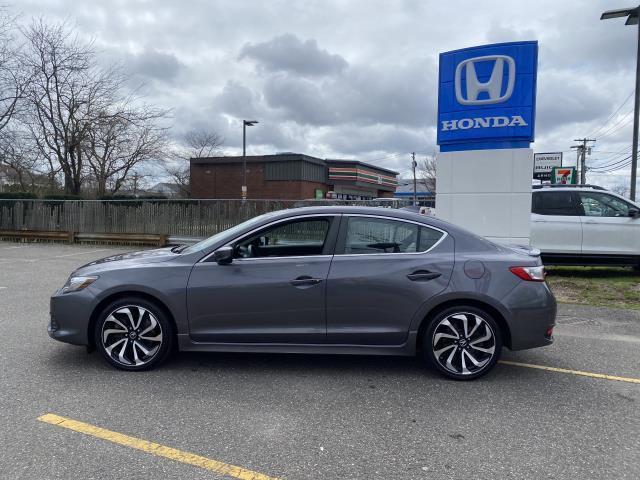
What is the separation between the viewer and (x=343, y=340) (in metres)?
4.20

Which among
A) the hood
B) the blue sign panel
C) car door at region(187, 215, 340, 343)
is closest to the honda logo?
the blue sign panel

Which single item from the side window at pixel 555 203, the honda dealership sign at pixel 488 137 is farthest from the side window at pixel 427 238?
the side window at pixel 555 203

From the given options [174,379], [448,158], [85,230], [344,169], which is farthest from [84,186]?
[174,379]

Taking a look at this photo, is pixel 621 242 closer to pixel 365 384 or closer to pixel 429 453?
pixel 365 384

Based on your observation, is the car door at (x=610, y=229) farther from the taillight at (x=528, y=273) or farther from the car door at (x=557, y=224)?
the taillight at (x=528, y=273)

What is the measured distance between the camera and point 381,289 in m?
4.14

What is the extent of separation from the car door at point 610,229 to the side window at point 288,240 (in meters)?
7.51

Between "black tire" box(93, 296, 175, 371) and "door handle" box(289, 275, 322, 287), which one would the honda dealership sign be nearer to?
"door handle" box(289, 275, 322, 287)

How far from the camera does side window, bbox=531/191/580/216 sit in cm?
975

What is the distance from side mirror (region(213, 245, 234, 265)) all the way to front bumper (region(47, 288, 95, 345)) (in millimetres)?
1199

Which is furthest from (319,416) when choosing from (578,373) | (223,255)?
(578,373)

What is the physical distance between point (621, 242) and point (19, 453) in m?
10.5

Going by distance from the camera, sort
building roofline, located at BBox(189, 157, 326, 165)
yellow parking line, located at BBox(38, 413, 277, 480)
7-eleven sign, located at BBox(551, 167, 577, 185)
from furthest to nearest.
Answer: building roofline, located at BBox(189, 157, 326, 165) < 7-eleven sign, located at BBox(551, 167, 577, 185) < yellow parking line, located at BBox(38, 413, 277, 480)

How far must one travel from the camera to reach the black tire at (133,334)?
14.0 ft
